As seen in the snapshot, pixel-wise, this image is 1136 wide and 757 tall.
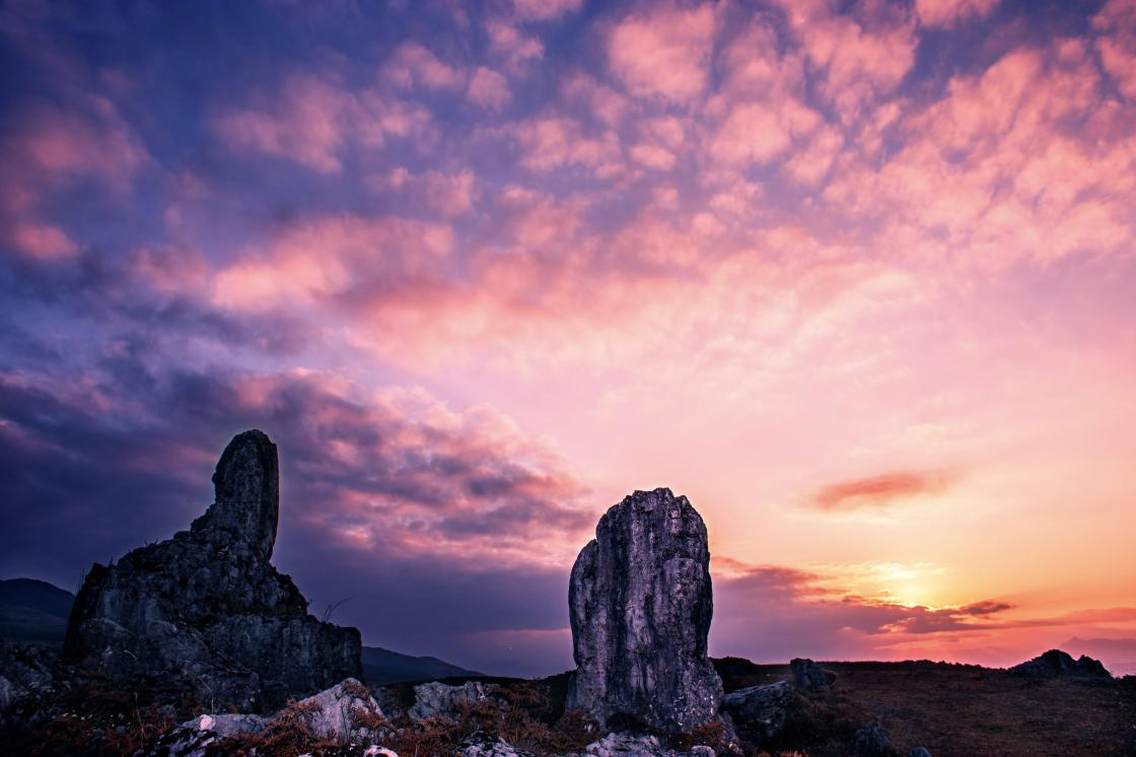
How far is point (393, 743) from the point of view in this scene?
19750 mm

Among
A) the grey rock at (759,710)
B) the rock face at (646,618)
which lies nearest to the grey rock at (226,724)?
the rock face at (646,618)

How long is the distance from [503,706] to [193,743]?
89.4 ft

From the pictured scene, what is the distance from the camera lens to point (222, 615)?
189 feet

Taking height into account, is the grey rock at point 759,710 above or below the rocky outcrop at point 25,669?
below

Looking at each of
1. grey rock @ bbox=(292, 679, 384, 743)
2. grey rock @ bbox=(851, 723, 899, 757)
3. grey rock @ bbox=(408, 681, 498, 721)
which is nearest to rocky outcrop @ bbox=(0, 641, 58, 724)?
grey rock @ bbox=(292, 679, 384, 743)

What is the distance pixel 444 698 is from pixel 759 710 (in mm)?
19744

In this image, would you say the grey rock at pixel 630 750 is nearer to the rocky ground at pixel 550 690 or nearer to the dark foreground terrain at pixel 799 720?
the rocky ground at pixel 550 690

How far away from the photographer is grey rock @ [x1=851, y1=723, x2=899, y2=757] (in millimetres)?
32469

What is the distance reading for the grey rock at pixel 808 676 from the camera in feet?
165

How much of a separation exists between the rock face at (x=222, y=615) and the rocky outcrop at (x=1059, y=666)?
63317mm

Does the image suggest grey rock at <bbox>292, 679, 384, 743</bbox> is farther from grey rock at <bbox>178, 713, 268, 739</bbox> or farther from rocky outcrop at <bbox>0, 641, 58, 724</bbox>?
rocky outcrop at <bbox>0, 641, 58, 724</bbox>

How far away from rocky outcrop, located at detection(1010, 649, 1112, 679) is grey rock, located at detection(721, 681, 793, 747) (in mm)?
28157

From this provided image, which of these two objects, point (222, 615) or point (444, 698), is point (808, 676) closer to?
point (444, 698)

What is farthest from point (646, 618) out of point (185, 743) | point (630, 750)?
point (185, 743)
